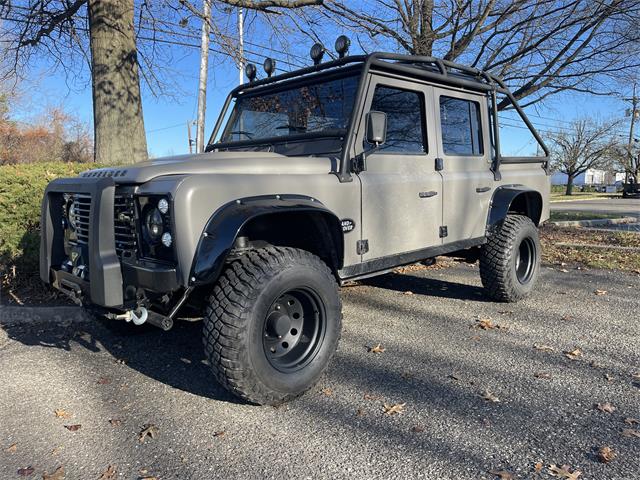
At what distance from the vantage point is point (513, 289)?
5027 millimetres

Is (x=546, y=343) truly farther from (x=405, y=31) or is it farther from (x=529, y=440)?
(x=405, y=31)

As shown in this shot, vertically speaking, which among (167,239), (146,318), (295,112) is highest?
(295,112)

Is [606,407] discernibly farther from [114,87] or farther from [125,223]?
[114,87]

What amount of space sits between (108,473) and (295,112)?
283cm

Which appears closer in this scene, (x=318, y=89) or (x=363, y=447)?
(x=363, y=447)

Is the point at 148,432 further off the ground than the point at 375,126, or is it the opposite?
the point at 375,126

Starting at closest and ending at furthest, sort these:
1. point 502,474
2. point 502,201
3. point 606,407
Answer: point 502,474
point 606,407
point 502,201

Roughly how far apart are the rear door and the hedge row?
404cm

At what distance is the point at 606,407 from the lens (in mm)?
2865

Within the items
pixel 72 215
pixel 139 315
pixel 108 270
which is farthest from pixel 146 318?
pixel 72 215

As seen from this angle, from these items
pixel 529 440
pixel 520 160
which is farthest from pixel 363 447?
pixel 520 160

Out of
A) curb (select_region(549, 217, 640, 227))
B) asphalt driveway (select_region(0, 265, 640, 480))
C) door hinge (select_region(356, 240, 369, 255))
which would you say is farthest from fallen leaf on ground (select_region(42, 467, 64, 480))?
curb (select_region(549, 217, 640, 227))

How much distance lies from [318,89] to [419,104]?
0.86m

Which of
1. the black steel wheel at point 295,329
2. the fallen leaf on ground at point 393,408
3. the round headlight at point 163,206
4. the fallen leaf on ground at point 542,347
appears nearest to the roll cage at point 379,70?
the black steel wheel at point 295,329
